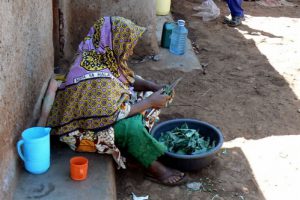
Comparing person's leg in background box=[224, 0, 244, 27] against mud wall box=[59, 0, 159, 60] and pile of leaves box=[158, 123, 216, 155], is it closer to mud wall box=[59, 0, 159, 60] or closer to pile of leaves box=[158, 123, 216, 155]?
mud wall box=[59, 0, 159, 60]

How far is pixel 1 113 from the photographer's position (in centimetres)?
243

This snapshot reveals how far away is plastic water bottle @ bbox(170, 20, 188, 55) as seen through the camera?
5516 mm

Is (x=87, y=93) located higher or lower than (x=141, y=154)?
higher

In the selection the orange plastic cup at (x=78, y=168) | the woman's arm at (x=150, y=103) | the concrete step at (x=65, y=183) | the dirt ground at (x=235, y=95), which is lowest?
the dirt ground at (x=235, y=95)

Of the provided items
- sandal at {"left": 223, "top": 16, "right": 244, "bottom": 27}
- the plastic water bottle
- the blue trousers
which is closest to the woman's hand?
the plastic water bottle

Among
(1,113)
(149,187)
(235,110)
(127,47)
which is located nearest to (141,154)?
(149,187)

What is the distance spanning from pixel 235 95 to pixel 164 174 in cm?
182

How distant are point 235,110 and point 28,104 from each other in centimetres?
221

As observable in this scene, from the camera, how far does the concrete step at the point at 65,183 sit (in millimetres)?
2664

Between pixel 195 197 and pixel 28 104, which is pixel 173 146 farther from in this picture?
pixel 28 104

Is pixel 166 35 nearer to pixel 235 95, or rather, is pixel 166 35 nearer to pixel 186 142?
pixel 235 95

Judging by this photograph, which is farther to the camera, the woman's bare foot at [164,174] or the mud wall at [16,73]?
the woman's bare foot at [164,174]

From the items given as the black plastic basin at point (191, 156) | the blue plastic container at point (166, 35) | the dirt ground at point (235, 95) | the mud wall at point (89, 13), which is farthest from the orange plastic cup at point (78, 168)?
the blue plastic container at point (166, 35)

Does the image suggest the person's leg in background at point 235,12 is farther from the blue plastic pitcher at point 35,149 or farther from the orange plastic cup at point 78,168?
the blue plastic pitcher at point 35,149
